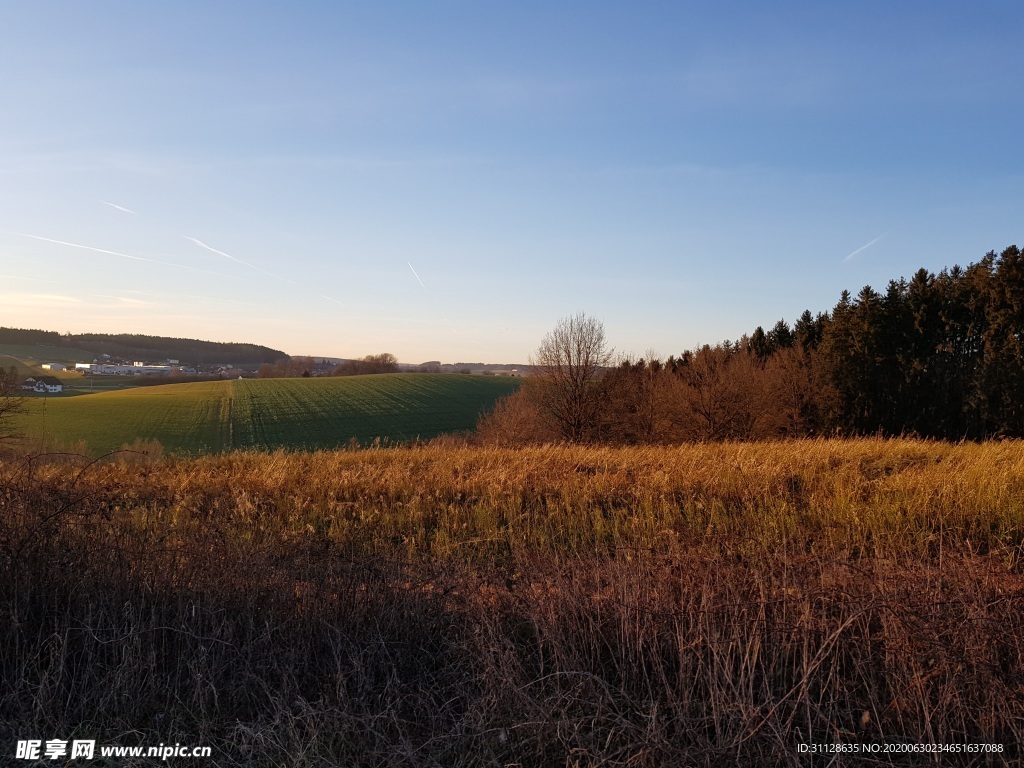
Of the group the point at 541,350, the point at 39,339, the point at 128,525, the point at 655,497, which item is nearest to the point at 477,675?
the point at 128,525

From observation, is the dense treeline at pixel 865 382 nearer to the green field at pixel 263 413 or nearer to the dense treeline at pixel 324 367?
the green field at pixel 263 413

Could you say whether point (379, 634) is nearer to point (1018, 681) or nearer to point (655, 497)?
point (1018, 681)

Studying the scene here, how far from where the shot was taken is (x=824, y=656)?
128 inches

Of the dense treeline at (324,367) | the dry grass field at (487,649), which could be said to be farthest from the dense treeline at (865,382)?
the dense treeline at (324,367)

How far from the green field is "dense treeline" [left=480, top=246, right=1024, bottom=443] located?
59.1 ft

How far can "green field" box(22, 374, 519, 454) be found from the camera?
4447 cm

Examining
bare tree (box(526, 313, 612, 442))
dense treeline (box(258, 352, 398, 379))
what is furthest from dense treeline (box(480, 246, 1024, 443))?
dense treeline (box(258, 352, 398, 379))

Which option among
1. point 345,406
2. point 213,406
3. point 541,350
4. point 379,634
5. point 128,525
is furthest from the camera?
point 345,406

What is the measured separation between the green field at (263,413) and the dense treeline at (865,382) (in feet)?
59.1

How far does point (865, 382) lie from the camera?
36.0m

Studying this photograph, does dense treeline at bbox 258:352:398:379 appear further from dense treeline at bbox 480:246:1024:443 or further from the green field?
dense treeline at bbox 480:246:1024:443

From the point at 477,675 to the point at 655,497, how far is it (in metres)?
5.23

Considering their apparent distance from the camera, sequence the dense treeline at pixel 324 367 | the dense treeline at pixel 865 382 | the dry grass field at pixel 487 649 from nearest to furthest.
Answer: the dry grass field at pixel 487 649, the dense treeline at pixel 865 382, the dense treeline at pixel 324 367

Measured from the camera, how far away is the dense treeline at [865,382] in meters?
31.9
